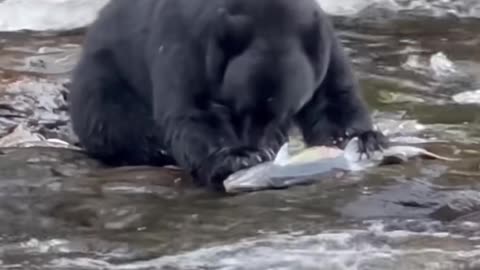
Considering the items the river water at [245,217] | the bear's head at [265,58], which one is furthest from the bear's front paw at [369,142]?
the bear's head at [265,58]

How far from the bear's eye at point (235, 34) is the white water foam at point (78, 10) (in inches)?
252

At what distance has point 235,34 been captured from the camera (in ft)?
14.7

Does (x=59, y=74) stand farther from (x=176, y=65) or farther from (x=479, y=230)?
(x=479, y=230)

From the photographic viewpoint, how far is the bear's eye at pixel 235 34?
4465 millimetres

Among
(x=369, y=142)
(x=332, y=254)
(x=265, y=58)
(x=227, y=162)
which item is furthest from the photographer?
(x=369, y=142)

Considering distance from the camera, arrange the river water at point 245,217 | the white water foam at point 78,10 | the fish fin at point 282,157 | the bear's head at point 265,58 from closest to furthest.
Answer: the river water at point 245,217 < the bear's head at point 265,58 < the fish fin at point 282,157 < the white water foam at point 78,10

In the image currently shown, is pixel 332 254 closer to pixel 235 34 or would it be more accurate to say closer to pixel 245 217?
pixel 245 217

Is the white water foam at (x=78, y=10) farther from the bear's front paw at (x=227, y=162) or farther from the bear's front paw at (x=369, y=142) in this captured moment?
the bear's front paw at (x=227, y=162)

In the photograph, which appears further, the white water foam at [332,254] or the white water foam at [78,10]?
the white water foam at [78,10]

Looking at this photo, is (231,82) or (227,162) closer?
(231,82)

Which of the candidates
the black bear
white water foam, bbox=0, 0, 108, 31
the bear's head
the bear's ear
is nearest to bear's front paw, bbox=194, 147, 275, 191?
the black bear

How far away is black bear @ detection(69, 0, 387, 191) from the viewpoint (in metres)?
4.44

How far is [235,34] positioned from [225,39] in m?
0.04

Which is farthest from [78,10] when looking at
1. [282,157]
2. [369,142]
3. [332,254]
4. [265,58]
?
[332,254]
